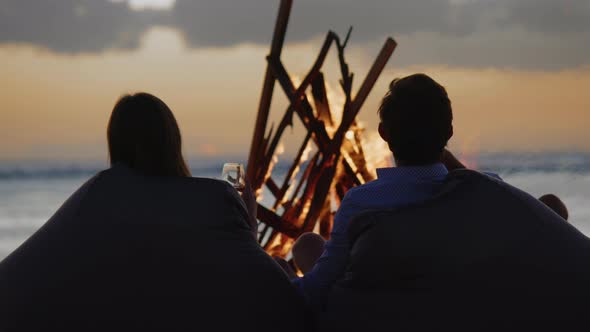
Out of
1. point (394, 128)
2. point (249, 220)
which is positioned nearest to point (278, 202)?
point (249, 220)

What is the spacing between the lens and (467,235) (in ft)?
4.70

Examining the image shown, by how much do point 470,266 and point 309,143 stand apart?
2.18 m

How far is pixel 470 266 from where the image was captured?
4.66 feet

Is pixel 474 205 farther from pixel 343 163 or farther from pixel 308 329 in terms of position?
pixel 343 163

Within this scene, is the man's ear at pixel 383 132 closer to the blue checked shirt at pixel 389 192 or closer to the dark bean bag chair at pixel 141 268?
the blue checked shirt at pixel 389 192

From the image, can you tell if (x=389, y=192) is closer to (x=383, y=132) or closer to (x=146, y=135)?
(x=383, y=132)

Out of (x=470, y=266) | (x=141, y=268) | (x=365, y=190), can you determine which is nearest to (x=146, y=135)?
(x=141, y=268)

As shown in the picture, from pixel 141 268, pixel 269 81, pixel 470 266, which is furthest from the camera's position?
pixel 269 81

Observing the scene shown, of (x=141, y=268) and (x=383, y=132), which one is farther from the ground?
(x=383, y=132)

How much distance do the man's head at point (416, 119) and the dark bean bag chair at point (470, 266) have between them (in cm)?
11

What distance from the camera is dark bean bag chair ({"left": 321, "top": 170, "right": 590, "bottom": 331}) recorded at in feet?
A: 4.66

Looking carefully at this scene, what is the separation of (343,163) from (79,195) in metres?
2.11

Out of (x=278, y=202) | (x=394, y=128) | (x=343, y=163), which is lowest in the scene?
(x=278, y=202)

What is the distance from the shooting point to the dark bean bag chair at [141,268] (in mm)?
1515
